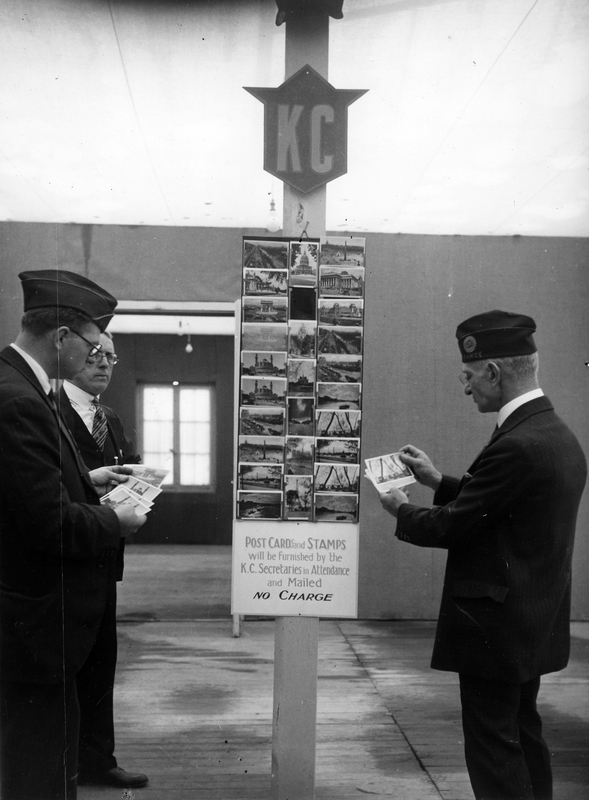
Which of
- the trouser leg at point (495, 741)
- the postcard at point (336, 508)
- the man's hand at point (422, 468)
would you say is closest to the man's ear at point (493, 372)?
the man's hand at point (422, 468)

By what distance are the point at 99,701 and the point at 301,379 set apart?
1.48m

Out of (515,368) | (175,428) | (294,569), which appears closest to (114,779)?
(294,569)

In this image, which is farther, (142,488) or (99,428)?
(99,428)

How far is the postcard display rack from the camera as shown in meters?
2.58

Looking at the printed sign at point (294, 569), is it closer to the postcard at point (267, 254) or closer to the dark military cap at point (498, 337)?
the dark military cap at point (498, 337)

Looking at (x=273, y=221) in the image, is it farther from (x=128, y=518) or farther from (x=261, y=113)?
(x=128, y=518)

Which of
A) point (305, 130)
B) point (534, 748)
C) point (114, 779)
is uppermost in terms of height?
point (305, 130)

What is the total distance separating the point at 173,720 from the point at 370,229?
3.36 m

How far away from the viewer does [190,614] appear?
5488 millimetres

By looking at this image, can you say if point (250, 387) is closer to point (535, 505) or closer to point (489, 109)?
point (535, 505)

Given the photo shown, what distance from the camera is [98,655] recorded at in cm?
282

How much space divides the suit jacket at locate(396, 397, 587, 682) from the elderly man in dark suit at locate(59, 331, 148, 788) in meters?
1.32

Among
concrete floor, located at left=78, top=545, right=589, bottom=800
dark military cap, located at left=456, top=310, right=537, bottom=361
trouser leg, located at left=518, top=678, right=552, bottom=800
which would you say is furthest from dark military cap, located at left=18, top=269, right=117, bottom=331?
concrete floor, located at left=78, top=545, right=589, bottom=800

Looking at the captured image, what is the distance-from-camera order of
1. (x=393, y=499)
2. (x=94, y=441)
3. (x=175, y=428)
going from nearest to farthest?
(x=393, y=499) → (x=94, y=441) → (x=175, y=428)
